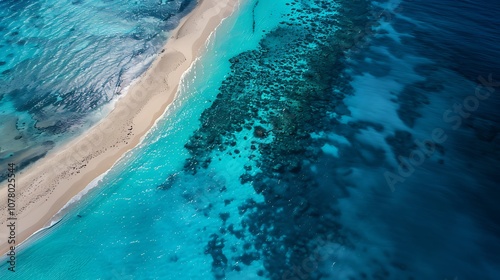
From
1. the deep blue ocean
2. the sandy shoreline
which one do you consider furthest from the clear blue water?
the sandy shoreline

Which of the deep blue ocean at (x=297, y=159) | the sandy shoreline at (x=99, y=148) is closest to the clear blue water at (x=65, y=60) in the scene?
the deep blue ocean at (x=297, y=159)

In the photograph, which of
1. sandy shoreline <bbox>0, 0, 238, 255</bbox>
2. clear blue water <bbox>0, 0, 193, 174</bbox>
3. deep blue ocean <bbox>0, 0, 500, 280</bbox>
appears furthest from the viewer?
clear blue water <bbox>0, 0, 193, 174</bbox>

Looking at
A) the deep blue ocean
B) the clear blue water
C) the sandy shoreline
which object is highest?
the clear blue water

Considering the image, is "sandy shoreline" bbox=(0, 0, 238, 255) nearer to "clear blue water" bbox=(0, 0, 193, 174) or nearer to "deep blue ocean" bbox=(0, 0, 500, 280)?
"deep blue ocean" bbox=(0, 0, 500, 280)

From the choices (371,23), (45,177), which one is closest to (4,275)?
(45,177)

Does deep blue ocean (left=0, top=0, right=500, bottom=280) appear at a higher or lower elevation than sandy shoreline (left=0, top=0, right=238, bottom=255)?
lower

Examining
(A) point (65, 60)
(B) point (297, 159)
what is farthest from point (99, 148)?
(B) point (297, 159)
